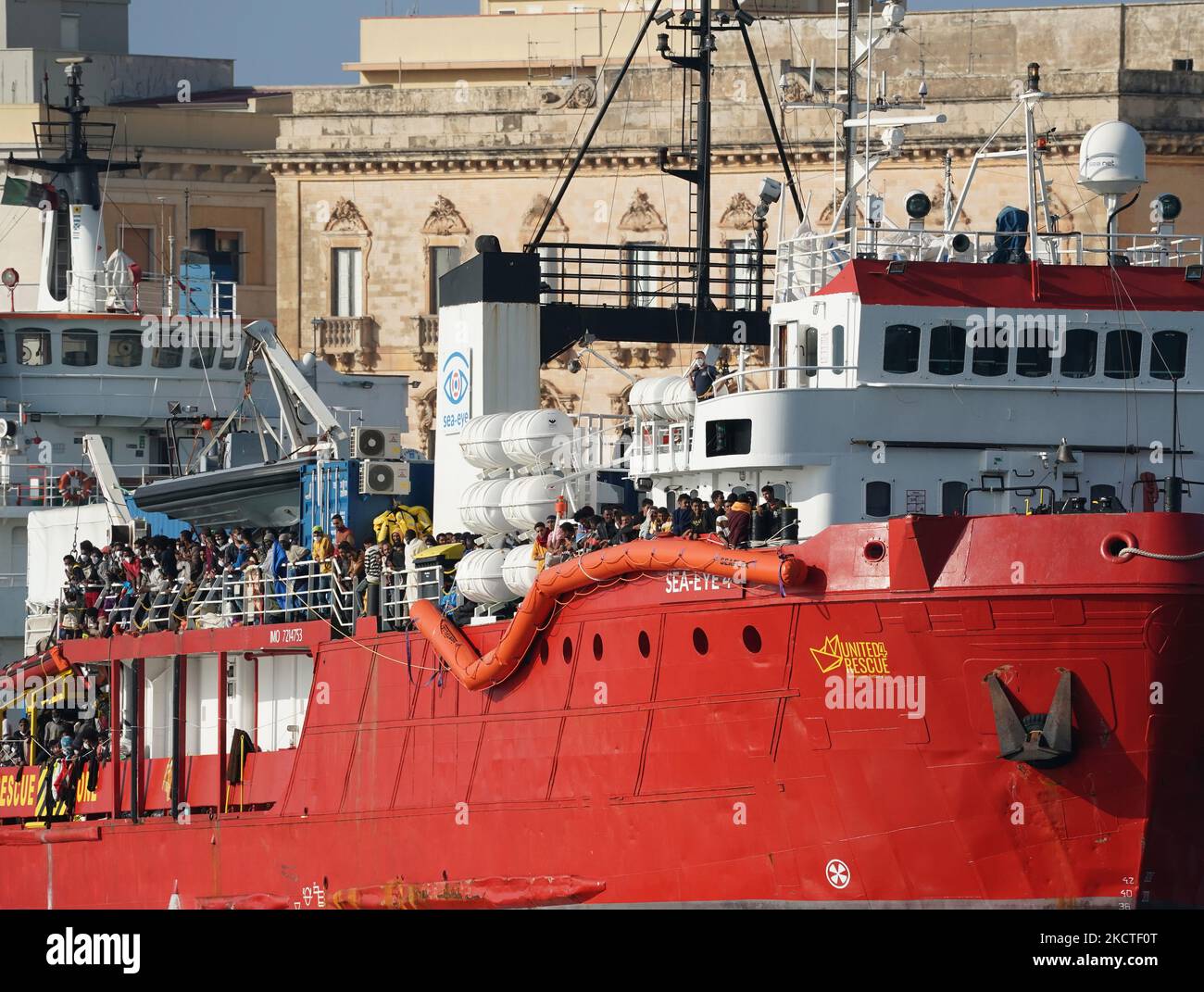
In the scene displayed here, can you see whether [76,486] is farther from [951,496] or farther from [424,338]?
[424,338]

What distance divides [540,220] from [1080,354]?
42.5 meters

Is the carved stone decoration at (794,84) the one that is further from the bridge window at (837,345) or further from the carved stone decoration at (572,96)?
the bridge window at (837,345)

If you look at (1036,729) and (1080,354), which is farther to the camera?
(1080,354)

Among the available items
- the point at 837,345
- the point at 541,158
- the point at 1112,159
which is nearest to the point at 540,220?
the point at 541,158

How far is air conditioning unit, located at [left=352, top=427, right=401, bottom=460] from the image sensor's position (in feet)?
127

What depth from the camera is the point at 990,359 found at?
29.9 meters

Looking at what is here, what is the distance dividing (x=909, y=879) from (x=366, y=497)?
542 inches

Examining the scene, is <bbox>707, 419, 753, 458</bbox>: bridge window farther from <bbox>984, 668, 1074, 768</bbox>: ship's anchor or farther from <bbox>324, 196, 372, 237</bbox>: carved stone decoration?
<bbox>324, 196, 372, 237</bbox>: carved stone decoration

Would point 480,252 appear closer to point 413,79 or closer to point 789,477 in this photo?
point 789,477

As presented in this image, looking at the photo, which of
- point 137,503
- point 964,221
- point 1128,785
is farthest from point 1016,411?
point 964,221

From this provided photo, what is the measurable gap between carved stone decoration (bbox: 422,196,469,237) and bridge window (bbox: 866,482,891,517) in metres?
44.7

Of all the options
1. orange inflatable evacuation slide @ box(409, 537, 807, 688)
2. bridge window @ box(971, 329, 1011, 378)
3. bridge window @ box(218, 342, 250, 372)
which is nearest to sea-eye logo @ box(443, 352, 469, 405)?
orange inflatable evacuation slide @ box(409, 537, 807, 688)

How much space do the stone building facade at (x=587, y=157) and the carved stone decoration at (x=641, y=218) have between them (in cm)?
5

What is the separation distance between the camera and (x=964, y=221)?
67.2 m
